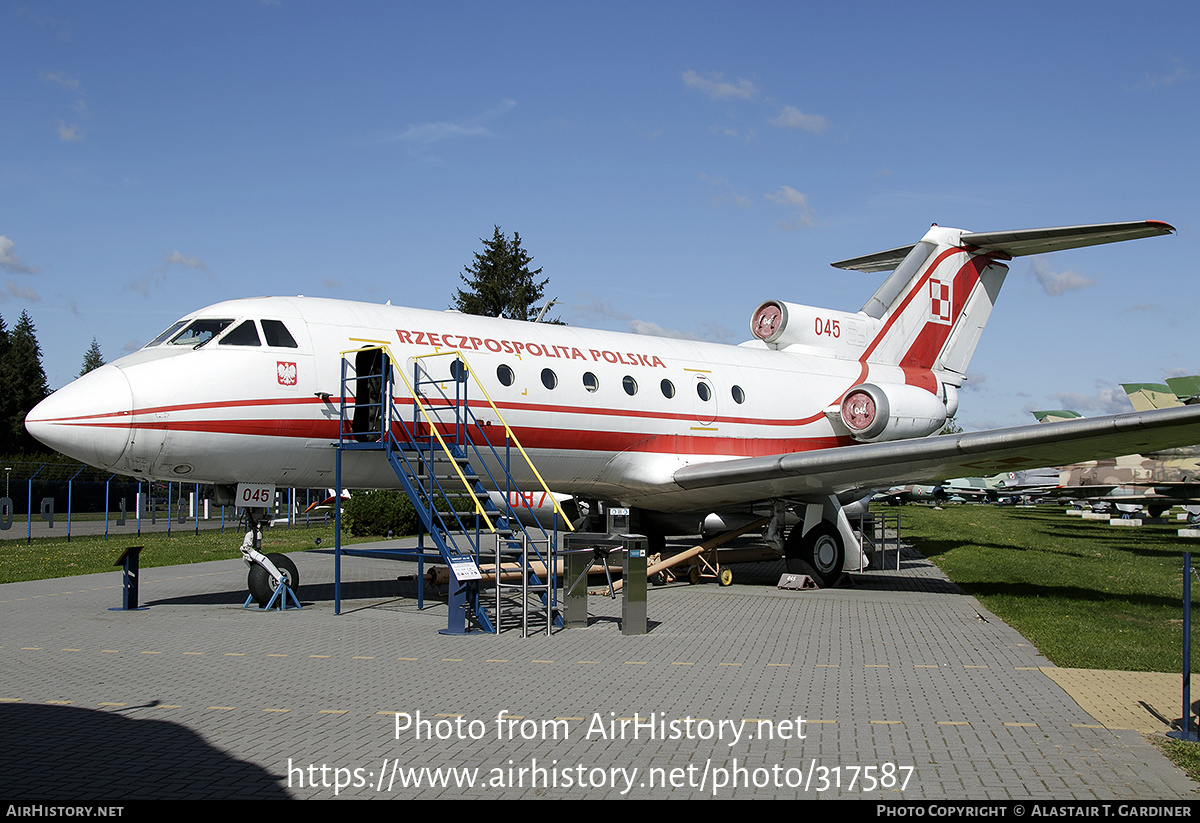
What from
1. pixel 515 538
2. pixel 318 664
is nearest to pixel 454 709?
pixel 318 664

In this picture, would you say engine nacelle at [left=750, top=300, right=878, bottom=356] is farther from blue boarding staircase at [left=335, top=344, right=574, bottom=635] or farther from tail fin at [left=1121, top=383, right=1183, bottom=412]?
tail fin at [left=1121, top=383, right=1183, bottom=412]

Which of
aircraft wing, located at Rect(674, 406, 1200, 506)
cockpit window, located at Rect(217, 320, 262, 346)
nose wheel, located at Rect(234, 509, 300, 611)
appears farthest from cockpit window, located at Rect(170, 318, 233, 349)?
aircraft wing, located at Rect(674, 406, 1200, 506)

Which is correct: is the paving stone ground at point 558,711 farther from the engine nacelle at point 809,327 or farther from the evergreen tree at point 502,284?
the evergreen tree at point 502,284

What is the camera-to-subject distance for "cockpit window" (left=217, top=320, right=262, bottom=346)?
13.0m

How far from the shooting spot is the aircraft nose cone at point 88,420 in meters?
11.8

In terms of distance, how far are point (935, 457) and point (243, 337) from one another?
10474 mm

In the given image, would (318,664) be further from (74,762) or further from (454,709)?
(74,762)

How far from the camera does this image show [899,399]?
64.9 ft

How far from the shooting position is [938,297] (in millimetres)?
22266

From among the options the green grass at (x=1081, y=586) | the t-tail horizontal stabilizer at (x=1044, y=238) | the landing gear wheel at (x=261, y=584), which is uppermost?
the t-tail horizontal stabilizer at (x=1044, y=238)

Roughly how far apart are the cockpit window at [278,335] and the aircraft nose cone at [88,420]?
6.28 feet

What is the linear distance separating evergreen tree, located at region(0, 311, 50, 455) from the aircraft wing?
64.7m

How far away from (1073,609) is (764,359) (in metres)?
7.69

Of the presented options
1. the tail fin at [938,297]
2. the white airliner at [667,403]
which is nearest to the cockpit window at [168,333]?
the white airliner at [667,403]
